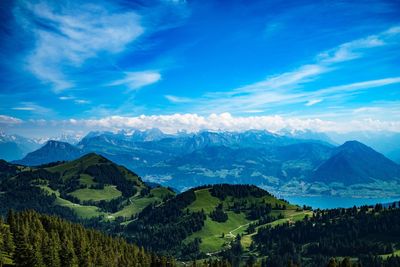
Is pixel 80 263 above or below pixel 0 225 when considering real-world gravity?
below

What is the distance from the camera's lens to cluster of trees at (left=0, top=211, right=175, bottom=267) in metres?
104

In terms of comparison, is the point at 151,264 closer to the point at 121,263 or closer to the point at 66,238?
the point at 121,263

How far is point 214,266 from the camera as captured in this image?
139625 mm

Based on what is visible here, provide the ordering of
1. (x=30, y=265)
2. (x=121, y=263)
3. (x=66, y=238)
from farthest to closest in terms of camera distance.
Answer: (x=121, y=263)
(x=66, y=238)
(x=30, y=265)

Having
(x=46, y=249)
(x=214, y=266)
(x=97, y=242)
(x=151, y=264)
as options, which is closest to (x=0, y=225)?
(x=46, y=249)

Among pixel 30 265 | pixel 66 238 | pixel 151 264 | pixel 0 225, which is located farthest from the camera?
pixel 151 264

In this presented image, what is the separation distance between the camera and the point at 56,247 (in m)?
111

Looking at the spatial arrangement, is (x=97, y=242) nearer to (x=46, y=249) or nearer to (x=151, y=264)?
(x=151, y=264)

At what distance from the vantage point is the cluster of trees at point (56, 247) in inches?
4075

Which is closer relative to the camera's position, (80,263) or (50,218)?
(80,263)

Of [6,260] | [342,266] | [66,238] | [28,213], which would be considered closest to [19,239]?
[6,260]

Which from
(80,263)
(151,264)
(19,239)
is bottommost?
(151,264)

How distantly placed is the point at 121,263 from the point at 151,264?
15.1 metres

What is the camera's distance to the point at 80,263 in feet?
378
